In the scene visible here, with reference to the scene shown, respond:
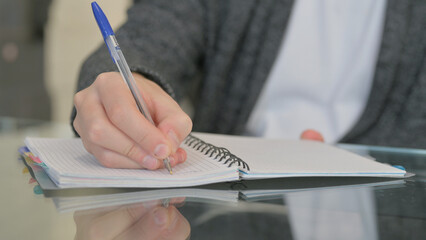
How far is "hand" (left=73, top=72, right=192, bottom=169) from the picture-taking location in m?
0.43

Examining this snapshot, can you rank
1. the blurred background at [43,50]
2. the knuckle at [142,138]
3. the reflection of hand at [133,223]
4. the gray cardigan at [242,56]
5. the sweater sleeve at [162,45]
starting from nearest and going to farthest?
the reflection of hand at [133,223]
the knuckle at [142,138]
the sweater sleeve at [162,45]
the gray cardigan at [242,56]
the blurred background at [43,50]

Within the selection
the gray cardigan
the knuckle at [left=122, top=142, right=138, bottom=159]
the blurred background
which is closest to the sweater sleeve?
the gray cardigan

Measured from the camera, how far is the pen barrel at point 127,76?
1.51ft

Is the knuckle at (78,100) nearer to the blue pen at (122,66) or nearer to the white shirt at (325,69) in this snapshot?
the blue pen at (122,66)

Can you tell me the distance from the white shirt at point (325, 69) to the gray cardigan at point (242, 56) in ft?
0.09

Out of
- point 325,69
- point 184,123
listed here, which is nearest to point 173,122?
point 184,123

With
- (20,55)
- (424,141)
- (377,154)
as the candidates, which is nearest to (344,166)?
(377,154)

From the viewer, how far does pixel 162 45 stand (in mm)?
836

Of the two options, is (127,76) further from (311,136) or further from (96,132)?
(311,136)

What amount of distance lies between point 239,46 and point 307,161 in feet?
1.70

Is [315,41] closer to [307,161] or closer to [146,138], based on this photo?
[307,161]

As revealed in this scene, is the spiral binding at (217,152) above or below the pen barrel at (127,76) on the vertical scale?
below

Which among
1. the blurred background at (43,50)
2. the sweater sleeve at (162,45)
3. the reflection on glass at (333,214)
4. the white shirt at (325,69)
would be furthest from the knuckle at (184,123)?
the blurred background at (43,50)

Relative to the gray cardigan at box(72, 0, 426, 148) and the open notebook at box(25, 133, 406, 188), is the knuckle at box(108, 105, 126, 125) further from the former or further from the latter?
the gray cardigan at box(72, 0, 426, 148)
